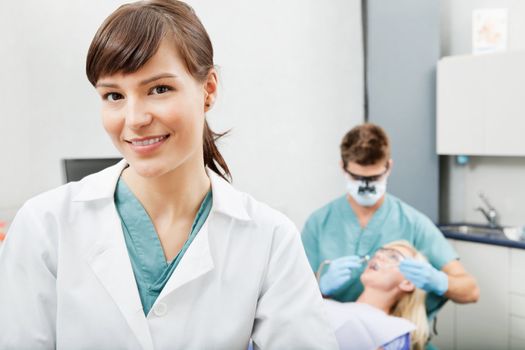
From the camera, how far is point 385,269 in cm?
238

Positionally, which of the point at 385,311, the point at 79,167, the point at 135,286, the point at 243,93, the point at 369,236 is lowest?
the point at 385,311

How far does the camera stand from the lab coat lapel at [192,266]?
3.22 ft

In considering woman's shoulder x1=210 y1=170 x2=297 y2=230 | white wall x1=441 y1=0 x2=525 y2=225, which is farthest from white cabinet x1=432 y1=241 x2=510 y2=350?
woman's shoulder x1=210 y1=170 x2=297 y2=230

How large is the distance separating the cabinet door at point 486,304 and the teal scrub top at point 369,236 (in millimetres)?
721

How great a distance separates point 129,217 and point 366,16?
114 inches

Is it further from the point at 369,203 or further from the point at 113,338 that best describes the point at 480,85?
the point at 113,338

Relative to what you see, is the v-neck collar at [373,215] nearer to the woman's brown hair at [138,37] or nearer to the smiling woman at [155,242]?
the smiling woman at [155,242]

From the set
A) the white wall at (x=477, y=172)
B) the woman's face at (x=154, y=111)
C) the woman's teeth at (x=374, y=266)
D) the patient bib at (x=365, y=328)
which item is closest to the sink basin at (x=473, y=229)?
the white wall at (x=477, y=172)

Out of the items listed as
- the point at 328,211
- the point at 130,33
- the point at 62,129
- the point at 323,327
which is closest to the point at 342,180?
the point at 328,211

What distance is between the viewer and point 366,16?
3557mm

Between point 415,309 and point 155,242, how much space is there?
1.64 meters

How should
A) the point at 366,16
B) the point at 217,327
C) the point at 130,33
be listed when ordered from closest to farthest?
the point at 130,33 → the point at 217,327 → the point at 366,16

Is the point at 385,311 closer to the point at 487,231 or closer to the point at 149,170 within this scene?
the point at 487,231

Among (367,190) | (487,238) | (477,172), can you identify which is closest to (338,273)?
(367,190)
